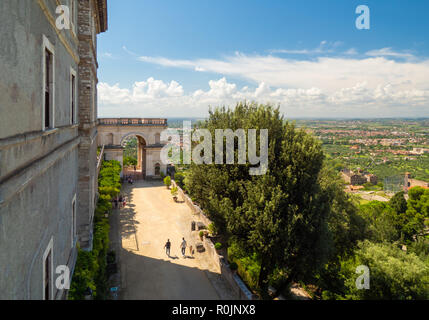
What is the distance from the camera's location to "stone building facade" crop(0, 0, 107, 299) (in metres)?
3.48

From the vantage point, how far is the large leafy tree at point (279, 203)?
1068 cm

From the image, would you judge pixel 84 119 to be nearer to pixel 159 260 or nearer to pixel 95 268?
pixel 95 268

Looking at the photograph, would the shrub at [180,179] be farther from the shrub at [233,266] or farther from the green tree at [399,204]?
the green tree at [399,204]

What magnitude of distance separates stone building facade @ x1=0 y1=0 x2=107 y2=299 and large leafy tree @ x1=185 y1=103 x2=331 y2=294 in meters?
6.20

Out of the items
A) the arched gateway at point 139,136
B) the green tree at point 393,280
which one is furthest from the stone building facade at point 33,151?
the arched gateway at point 139,136

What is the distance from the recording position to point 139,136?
3575cm

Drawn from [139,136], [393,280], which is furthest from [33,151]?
[139,136]

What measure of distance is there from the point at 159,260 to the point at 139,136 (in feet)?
78.1

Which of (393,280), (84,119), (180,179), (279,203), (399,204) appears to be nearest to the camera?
(279,203)

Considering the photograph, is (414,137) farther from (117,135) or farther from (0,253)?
(0,253)

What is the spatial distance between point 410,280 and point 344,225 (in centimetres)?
401

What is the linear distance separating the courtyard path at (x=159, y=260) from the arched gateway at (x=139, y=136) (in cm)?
1145
